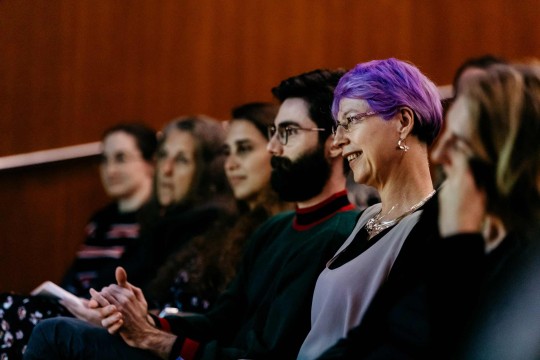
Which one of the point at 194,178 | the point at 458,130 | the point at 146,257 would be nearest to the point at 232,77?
the point at 194,178

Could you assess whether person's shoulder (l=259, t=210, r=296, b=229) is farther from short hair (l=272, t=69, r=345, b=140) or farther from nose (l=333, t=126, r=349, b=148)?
nose (l=333, t=126, r=349, b=148)

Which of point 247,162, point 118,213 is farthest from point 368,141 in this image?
point 118,213

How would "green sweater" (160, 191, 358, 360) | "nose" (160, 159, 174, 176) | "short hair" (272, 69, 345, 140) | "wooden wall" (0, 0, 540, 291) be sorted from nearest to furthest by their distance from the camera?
"green sweater" (160, 191, 358, 360), "short hair" (272, 69, 345, 140), "nose" (160, 159, 174, 176), "wooden wall" (0, 0, 540, 291)

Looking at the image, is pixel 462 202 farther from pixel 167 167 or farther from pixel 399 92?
pixel 167 167

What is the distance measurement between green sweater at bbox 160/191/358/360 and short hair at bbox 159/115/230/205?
2.89ft

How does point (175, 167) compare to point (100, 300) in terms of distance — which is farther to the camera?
point (175, 167)

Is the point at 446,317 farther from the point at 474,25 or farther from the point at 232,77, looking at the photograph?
the point at 232,77

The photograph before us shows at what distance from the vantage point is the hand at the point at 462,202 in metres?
1.26

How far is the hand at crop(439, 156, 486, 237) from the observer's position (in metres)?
1.26

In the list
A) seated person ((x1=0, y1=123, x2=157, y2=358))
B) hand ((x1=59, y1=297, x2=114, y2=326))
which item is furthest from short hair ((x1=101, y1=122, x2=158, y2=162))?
hand ((x1=59, y1=297, x2=114, y2=326))

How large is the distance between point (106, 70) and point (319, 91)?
241 cm

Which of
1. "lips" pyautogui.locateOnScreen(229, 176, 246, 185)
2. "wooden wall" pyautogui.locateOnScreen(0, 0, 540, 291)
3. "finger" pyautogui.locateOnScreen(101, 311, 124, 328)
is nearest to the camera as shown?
"finger" pyautogui.locateOnScreen(101, 311, 124, 328)

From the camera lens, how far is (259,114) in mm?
3027

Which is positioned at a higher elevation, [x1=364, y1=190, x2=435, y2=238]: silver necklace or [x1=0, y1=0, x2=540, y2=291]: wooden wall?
[x1=0, y1=0, x2=540, y2=291]: wooden wall
